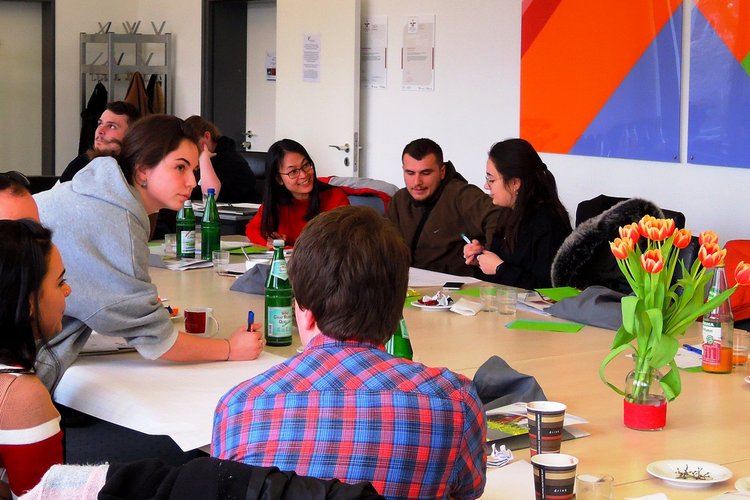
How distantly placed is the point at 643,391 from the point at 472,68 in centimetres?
472

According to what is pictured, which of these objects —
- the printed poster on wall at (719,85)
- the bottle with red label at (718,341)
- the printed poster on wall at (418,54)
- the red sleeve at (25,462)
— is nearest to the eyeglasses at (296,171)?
the printed poster on wall at (719,85)

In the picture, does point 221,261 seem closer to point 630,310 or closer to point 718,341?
point 718,341

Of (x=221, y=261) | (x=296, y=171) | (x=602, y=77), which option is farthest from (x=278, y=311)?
(x=602, y=77)

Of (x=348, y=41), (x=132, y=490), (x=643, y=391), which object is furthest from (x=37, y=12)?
(x=132, y=490)

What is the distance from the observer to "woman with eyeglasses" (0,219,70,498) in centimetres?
182

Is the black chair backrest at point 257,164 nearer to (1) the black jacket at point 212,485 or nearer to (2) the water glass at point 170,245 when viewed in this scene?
(2) the water glass at point 170,245

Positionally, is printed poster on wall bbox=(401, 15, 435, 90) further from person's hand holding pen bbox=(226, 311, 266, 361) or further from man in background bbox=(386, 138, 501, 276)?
person's hand holding pen bbox=(226, 311, 266, 361)

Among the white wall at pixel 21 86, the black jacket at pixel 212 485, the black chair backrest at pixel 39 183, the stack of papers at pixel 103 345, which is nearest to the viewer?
the black jacket at pixel 212 485

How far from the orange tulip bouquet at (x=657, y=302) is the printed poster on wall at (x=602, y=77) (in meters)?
3.42

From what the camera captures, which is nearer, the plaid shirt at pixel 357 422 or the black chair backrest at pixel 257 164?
the plaid shirt at pixel 357 422

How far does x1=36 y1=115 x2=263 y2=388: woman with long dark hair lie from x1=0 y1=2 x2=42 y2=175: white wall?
7.13 m

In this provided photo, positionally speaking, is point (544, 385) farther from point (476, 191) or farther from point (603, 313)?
point (476, 191)

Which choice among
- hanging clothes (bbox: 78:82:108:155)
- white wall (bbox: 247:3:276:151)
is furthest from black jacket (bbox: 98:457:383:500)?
hanging clothes (bbox: 78:82:108:155)

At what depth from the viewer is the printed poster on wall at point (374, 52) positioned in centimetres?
716
